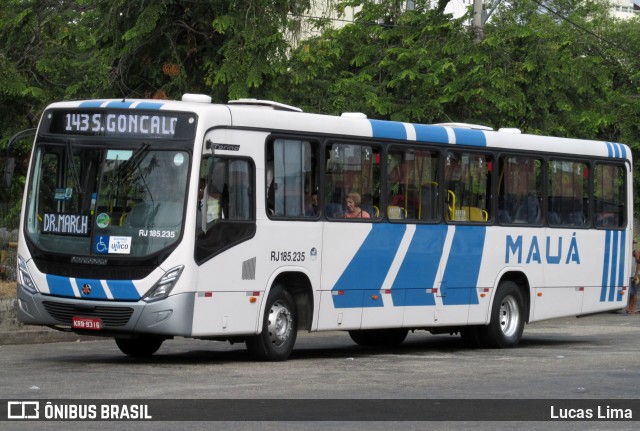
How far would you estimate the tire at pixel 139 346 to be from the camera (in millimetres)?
17369

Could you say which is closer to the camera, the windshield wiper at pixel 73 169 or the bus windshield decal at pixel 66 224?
the bus windshield decal at pixel 66 224

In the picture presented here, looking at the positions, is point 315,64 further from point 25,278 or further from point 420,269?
point 25,278

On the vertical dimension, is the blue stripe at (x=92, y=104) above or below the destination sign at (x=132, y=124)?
above

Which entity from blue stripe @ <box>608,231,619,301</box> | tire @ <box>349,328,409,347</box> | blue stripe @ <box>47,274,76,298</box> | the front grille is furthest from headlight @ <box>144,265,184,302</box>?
blue stripe @ <box>608,231,619,301</box>

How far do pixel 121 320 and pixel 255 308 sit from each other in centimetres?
172

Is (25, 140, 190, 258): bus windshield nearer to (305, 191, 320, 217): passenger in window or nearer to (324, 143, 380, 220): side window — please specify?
(305, 191, 320, 217): passenger in window

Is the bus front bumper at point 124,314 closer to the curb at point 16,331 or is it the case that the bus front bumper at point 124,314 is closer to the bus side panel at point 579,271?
the curb at point 16,331

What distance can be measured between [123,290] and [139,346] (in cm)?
209

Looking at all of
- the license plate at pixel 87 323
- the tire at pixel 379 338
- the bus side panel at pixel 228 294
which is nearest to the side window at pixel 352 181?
the bus side panel at pixel 228 294

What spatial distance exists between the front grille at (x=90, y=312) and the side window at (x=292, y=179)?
2.33 m

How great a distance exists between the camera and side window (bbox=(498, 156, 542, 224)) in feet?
69.2

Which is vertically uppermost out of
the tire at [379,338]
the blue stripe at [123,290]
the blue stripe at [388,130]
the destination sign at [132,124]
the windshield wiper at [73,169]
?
the blue stripe at [388,130]

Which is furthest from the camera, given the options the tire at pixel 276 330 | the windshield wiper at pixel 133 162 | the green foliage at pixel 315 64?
the green foliage at pixel 315 64

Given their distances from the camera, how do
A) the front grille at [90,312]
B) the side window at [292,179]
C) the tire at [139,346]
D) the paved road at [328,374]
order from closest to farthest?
the paved road at [328,374]
the front grille at [90,312]
the side window at [292,179]
the tire at [139,346]
